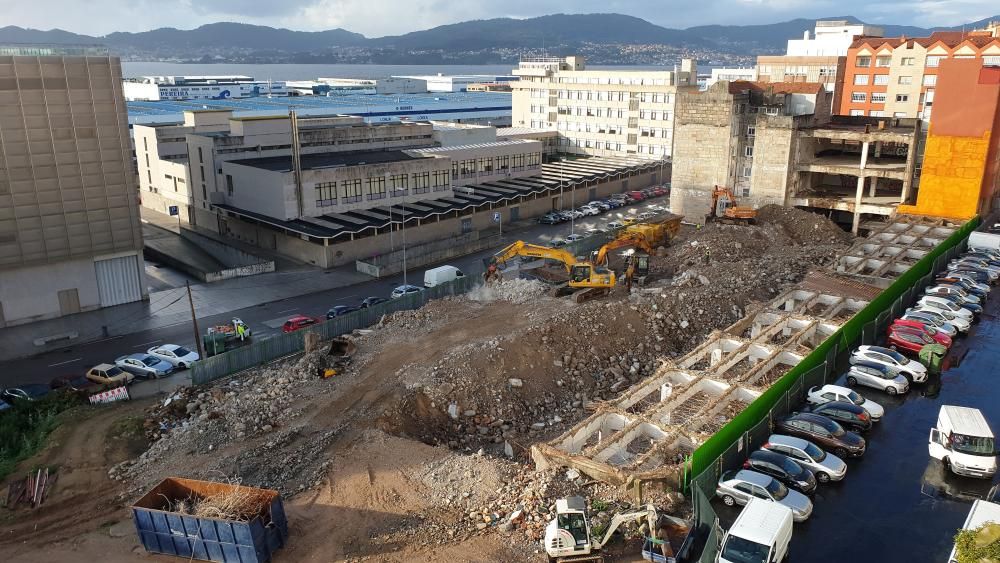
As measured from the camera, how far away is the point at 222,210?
5825 cm

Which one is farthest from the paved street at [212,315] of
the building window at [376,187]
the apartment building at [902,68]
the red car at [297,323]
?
the apartment building at [902,68]

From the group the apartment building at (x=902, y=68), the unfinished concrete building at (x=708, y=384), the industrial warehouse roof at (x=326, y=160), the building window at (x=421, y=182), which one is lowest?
the unfinished concrete building at (x=708, y=384)

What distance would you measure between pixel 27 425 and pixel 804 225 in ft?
165

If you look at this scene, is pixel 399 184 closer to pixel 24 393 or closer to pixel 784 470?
pixel 24 393

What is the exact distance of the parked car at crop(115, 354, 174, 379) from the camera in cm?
3362

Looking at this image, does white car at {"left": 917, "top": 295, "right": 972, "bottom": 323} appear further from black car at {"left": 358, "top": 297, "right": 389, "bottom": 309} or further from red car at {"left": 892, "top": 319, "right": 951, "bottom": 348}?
black car at {"left": 358, "top": 297, "right": 389, "bottom": 309}

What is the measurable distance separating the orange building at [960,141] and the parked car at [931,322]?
2502 centimetres

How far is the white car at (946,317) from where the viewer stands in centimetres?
3372

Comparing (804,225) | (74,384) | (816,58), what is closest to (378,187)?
(74,384)

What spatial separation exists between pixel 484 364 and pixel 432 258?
77.2ft

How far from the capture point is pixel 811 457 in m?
21.8

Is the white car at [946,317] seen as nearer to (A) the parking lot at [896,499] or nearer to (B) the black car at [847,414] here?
(A) the parking lot at [896,499]

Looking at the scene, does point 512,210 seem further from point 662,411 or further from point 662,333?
point 662,411

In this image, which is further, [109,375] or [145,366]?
[145,366]
